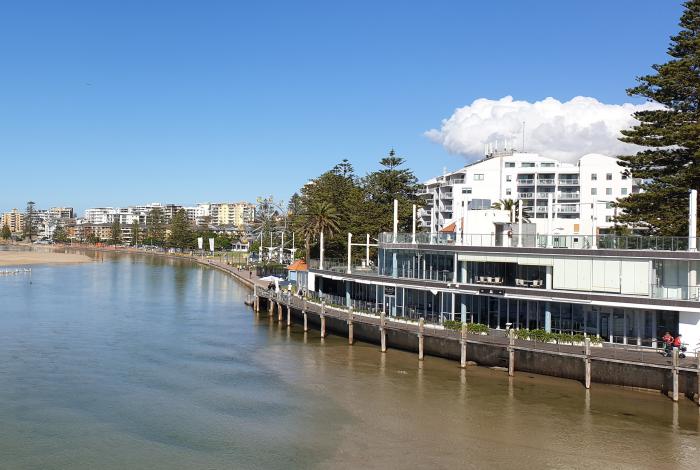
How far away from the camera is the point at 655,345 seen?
37.6 m

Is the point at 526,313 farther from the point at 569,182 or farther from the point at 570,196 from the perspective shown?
the point at 569,182

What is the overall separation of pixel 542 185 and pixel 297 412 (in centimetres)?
7982

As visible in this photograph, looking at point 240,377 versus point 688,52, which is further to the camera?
point 688,52

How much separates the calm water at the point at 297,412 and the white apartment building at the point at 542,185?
53426 mm

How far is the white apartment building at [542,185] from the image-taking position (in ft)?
325

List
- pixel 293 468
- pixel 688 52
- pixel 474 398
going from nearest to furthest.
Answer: pixel 293 468 < pixel 474 398 < pixel 688 52

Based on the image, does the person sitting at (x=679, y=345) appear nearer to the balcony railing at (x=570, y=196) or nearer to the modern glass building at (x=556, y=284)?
the modern glass building at (x=556, y=284)

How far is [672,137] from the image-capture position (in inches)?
1902

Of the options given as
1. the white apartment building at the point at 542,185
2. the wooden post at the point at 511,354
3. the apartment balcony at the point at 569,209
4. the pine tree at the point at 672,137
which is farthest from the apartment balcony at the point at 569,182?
the wooden post at the point at 511,354

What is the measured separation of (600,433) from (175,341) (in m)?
35.2

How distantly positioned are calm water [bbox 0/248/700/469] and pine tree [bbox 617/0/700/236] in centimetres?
2003

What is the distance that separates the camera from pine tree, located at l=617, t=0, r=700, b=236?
48.0 metres

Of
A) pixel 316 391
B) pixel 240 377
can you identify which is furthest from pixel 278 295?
pixel 316 391

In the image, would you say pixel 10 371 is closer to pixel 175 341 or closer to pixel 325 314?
pixel 175 341
